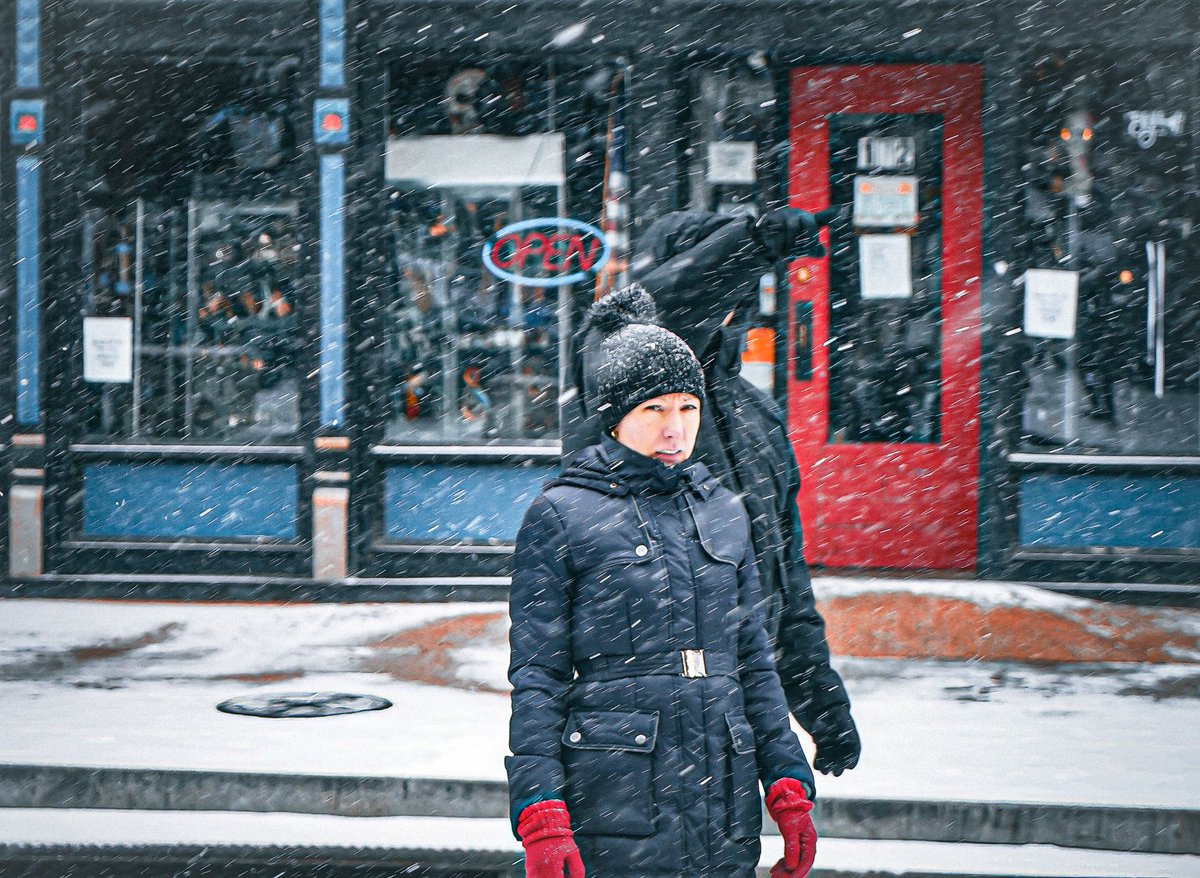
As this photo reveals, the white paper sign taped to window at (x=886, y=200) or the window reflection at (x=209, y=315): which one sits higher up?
the white paper sign taped to window at (x=886, y=200)

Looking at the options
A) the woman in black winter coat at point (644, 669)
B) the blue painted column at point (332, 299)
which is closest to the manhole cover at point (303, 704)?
the blue painted column at point (332, 299)

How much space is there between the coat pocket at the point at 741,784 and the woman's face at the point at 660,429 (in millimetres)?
567

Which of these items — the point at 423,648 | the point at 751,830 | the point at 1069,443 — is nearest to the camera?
the point at 751,830

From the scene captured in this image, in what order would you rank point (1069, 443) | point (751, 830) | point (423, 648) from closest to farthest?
point (751, 830) < point (423, 648) < point (1069, 443)

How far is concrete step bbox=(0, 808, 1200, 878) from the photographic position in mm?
5223

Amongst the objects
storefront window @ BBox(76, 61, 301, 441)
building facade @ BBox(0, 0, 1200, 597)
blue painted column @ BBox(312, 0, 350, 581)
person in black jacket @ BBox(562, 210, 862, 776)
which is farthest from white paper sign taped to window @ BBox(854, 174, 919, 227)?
person in black jacket @ BBox(562, 210, 862, 776)

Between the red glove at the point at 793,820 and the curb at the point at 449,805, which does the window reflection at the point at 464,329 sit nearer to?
the curb at the point at 449,805

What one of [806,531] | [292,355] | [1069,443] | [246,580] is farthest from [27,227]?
[1069,443]

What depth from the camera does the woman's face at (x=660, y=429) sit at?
124 inches

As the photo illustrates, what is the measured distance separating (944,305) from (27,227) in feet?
21.5

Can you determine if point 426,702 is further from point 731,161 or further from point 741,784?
point 731,161

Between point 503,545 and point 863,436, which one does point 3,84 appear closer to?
point 503,545

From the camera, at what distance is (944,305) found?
10.4 meters

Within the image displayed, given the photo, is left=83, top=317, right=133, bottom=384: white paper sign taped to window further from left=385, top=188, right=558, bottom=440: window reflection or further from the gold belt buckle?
the gold belt buckle
